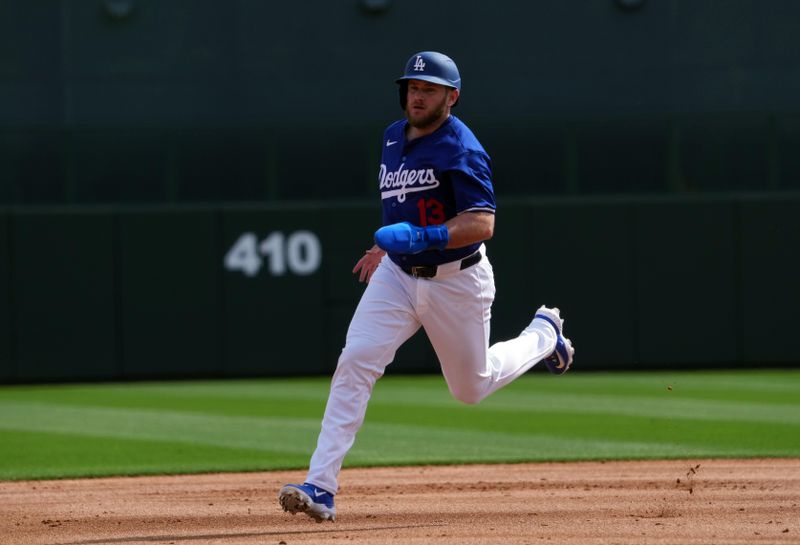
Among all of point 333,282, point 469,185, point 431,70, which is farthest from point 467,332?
Result: point 333,282

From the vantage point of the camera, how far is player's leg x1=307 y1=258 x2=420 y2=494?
5.26 meters

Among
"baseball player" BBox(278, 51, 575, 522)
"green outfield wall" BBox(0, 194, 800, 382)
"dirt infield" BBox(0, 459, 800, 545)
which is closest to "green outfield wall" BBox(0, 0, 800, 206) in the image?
"green outfield wall" BBox(0, 194, 800, 382)

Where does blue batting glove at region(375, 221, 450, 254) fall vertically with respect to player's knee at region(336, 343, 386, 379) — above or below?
above

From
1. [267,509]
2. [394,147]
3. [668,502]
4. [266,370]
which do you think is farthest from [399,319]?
[266,370]

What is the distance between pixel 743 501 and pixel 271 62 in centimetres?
1061

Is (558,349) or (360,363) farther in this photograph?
(558,349)

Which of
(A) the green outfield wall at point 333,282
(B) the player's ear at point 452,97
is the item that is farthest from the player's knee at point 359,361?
(A) the green outfield wall at point 333,282

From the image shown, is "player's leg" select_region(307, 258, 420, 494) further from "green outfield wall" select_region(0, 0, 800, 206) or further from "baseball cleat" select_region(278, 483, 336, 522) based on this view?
"green outfield wall" select_region(0, 0, 800, 206)

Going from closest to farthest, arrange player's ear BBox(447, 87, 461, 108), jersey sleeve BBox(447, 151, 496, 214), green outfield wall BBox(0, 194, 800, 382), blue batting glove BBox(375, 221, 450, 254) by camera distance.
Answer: blue batting glove BBox(375, 221, 450, 254) < jersey sleeve BBox(447, 151, 496, 214) < player's ear BBox(447, 87, 461, 108) < green outfield wall BBox(0, 194, 800, 382)

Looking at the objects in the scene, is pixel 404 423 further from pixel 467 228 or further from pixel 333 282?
pixel 467 228

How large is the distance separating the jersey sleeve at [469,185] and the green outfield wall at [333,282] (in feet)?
28.5

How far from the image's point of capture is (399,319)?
554cm

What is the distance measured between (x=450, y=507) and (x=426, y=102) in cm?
173

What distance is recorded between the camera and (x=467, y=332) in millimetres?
5648
